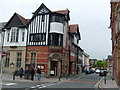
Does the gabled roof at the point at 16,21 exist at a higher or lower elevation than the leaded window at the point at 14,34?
higher

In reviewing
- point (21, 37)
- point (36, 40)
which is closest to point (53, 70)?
point (36, 40)

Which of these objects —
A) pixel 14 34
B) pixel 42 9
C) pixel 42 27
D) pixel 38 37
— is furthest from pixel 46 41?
pixel 14 34

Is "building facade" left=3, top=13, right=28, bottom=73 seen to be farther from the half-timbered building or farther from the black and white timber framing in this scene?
the black and white timber framing

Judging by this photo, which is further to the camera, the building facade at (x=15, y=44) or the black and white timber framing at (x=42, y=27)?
the building facade at (x=15, y=44)

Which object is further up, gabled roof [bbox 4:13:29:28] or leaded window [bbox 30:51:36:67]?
gabled roof [bbox 4:13:29:28]

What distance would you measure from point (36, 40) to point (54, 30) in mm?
3241

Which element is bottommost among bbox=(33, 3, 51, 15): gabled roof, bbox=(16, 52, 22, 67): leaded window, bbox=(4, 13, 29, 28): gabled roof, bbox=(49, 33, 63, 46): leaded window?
bbox=(16, 52, 22, 67): leaded window

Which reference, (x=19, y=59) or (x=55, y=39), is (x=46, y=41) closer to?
(x=55, y=39)

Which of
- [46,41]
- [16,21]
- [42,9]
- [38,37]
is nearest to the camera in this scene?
[46,41]

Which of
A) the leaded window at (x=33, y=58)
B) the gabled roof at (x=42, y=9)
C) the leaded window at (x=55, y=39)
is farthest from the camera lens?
the gabled roof at (x=42, y=9)

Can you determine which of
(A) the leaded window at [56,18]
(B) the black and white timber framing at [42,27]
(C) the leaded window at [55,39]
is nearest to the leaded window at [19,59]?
(B) the black and white timber framing at [42,27]

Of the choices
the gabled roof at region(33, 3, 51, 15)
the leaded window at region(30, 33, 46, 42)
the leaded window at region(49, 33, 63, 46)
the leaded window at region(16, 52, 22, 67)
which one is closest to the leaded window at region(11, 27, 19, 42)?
the leaded window at region(16, 52, 22, 67)

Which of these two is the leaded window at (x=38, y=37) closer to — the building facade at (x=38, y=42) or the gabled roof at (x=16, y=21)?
the building facade at (x=38, y=42)

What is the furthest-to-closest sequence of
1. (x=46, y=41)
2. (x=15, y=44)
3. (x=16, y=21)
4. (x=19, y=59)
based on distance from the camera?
(x=16, y=21)
(x=15, y=44)
(x=19, y=59)
(x=46, y=41)
